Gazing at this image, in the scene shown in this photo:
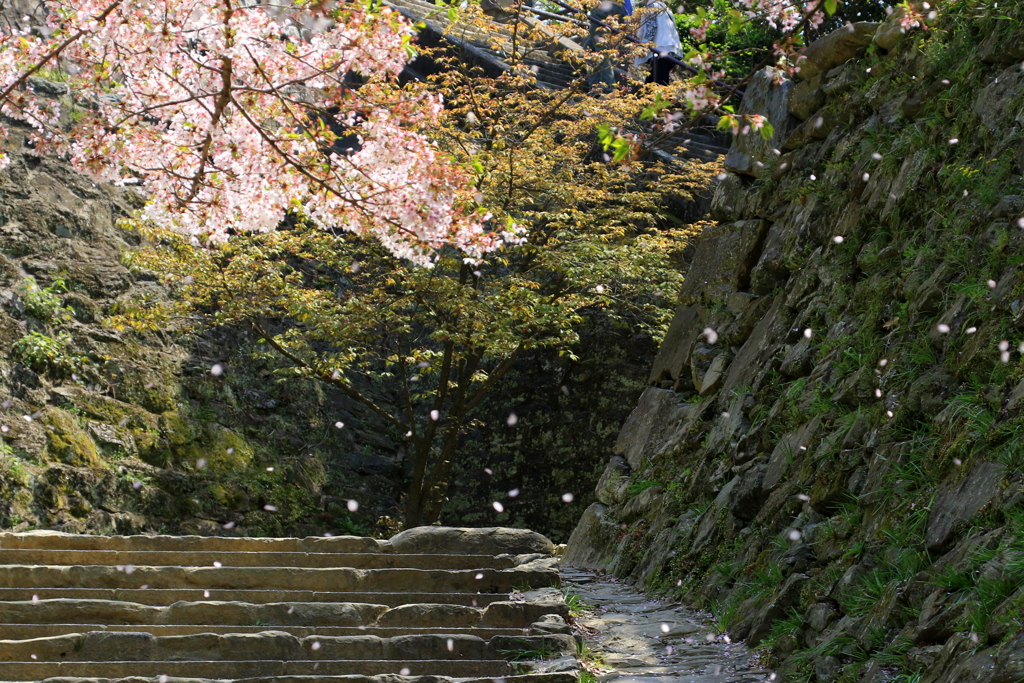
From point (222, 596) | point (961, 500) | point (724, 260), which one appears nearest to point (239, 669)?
point (222, 596)

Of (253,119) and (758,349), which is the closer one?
(253,119)

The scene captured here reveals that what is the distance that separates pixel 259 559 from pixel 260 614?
719mm

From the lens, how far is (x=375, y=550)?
5.58 meters

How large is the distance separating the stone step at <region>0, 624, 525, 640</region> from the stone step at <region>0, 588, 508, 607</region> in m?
0.34

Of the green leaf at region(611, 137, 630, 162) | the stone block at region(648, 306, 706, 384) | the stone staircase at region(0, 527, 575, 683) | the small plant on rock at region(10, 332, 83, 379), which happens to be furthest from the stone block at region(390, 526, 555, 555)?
the small plant on rock at region(10, 332, 83, 379)

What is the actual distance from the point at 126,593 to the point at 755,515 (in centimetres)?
374

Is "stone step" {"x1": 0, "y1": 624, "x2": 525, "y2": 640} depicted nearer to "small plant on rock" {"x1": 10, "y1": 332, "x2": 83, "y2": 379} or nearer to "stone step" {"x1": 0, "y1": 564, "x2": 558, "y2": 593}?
"stone step" {"x1": 0, "y1": 564, "x2": 558, "y2": 593}

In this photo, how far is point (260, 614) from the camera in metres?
4.84

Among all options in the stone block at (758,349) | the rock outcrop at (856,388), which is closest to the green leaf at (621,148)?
the rock outcrop at (856,388)

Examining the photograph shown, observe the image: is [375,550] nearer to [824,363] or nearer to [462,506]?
[824,363]

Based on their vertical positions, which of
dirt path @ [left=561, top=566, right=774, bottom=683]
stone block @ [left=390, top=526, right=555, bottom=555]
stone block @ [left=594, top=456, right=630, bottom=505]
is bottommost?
dirt path @ [left=561, top=566, right=774, bottom=683]

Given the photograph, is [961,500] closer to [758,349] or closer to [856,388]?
[856,388]

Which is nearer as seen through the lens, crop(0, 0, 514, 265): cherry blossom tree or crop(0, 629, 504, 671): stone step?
crop(0, 629, 504, 671): stone step

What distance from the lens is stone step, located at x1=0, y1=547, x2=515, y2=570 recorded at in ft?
18.1
